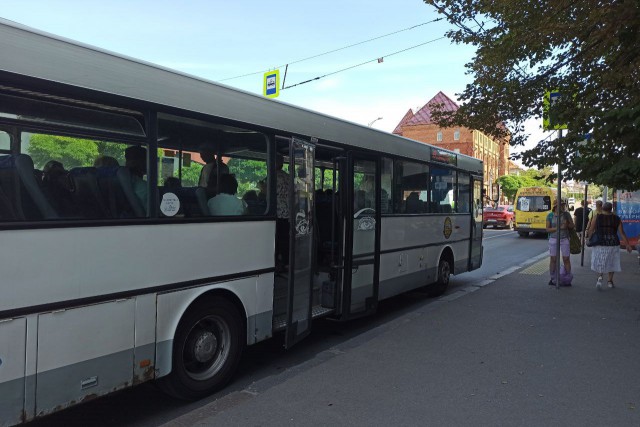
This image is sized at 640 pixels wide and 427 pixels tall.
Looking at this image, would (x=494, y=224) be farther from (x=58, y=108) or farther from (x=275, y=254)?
(x=58, y=108)

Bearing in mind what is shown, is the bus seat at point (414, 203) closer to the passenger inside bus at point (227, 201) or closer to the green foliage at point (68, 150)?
the passenger inside bus at point (227, 201)

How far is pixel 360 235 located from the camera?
6.38 m

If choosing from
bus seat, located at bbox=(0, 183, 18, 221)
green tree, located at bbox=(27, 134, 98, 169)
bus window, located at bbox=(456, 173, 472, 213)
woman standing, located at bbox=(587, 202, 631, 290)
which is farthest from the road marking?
bus seat, located at bbox=(0, 183, 18, 221)

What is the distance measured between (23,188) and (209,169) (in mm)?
1672

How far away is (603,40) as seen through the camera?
6.48 metres

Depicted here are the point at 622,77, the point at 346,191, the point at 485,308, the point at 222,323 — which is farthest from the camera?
the point at 485,308

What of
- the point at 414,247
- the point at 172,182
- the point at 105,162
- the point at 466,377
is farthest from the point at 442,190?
the point at 105,162

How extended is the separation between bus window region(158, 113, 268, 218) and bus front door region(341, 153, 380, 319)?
1.60m

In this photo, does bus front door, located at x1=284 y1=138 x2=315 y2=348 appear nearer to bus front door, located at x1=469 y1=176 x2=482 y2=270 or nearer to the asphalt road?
the asphalt road

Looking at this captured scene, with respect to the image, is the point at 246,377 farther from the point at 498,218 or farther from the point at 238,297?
the point at 498,218

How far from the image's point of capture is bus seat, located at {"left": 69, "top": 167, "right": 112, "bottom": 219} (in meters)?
3.29

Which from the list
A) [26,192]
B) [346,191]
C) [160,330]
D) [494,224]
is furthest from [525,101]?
[494,224]

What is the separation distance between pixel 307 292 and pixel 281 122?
187cm

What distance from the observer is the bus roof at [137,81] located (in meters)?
2.95
